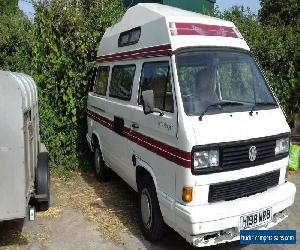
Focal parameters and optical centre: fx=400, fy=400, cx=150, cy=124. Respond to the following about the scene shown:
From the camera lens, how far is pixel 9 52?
1012 centimetres

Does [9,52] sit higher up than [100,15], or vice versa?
[100,15]

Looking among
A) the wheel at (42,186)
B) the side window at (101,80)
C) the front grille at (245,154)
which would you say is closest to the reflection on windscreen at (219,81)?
the front grille at (245,154)

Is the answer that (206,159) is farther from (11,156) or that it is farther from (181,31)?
(11,156)

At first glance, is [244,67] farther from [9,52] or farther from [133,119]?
[9,52]

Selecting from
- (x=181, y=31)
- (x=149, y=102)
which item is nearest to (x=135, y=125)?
(x=149, y=102)

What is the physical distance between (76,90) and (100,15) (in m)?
1.88

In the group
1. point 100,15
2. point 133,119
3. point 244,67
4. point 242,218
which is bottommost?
point 242,218

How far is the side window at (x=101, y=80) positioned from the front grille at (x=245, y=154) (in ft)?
11.7

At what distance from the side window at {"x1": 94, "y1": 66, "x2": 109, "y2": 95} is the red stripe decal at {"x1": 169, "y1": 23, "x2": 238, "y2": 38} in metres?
2.64

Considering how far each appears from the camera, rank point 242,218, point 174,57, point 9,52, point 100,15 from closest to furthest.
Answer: point 242,218, point 174,57, point 100,15, point 9,52

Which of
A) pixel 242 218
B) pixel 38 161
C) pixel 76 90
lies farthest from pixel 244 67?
pixel 76 90

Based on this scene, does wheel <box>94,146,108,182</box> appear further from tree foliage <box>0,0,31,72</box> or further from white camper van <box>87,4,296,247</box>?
tree foliage <box>0,0,31,72</box>

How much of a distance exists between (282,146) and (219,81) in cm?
115

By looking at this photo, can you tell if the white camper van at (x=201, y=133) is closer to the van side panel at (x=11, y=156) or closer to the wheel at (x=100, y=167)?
the van side panel at (x=11, y=156)
